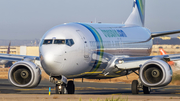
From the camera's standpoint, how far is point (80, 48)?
861 inches

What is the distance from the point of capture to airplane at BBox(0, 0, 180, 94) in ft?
68.6

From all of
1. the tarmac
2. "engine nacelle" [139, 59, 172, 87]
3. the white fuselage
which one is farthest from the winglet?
"engine nacelle" [139, 59, 172, 87]

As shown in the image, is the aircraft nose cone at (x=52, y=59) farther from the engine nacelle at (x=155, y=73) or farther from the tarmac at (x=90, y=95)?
the engine nacelle at (x=155, y=73)

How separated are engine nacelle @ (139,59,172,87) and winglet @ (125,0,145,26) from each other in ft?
44.9

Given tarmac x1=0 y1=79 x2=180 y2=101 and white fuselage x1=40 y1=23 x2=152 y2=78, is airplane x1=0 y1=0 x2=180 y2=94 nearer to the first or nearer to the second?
white fuselage x1=40 y1=23 x2=152 y2=78

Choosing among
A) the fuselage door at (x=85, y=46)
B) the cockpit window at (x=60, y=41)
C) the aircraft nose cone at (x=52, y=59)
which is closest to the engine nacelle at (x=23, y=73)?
the aircraft nose cone at (x=52, y=59)

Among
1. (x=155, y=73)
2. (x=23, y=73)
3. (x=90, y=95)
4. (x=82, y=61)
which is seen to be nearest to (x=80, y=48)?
(x=82, y=61)

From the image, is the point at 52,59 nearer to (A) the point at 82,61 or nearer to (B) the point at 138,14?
(A) the point at 82,61

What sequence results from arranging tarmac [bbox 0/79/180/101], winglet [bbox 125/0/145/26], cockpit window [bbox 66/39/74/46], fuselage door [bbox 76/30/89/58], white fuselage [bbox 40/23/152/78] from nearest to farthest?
tarmac [bbox 0/79/180/101], white fuselage [bbox 40/23/152/78], cockpit window [bbox 66/39/74/46], fuselage door [bbox 76/30/89/58], winglet [bbox 125/0/145/26]

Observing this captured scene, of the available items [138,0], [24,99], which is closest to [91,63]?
[24,99]

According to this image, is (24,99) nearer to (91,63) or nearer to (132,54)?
(91,63)

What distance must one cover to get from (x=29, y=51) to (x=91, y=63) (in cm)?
12445

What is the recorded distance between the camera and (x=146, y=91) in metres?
27.4

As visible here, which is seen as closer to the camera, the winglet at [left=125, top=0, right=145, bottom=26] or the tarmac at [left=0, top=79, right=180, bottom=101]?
the tarmac at [left=0, top=79, right=180, bottom=101]
